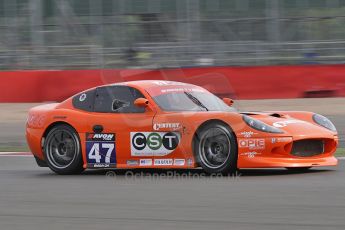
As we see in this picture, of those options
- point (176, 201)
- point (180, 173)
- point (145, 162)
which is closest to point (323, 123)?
point (180, 173)

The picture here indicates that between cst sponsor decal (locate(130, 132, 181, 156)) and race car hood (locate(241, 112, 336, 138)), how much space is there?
914 millimetres

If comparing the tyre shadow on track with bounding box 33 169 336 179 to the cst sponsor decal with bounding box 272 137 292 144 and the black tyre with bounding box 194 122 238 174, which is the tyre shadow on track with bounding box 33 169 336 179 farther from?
the cst sponsor decal with bounding box 272 137 292 144

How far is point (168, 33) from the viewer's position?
22.7m

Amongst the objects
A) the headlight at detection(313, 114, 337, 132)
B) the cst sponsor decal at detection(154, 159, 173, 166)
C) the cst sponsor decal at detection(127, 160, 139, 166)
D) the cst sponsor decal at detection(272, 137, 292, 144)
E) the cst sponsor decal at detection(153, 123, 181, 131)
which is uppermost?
the cst sponsor decal at detection(153, 123, 181, 131)

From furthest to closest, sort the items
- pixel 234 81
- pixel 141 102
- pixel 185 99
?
pixel 234 81
pixel 185 99
pixel 141 102

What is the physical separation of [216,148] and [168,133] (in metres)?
0.57

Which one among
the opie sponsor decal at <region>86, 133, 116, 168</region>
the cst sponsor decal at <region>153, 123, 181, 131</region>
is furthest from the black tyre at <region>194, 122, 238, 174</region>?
the opie sponsor decal at <region>86, 133, 116, 168</region>

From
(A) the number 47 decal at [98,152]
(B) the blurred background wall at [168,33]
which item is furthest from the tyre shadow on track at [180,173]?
(B) the blurred background wall at [168,33]

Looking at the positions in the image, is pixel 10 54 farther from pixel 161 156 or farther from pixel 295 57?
pixel 161 156

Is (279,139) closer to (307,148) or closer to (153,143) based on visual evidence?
(307,148)

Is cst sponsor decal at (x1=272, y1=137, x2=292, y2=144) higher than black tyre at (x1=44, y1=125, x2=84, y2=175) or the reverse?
higher

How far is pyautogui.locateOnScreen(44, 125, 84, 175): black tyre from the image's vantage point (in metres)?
8.64

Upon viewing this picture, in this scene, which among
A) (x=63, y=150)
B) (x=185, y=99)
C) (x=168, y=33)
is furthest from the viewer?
(x=168, y=33)

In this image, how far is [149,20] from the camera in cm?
2353
